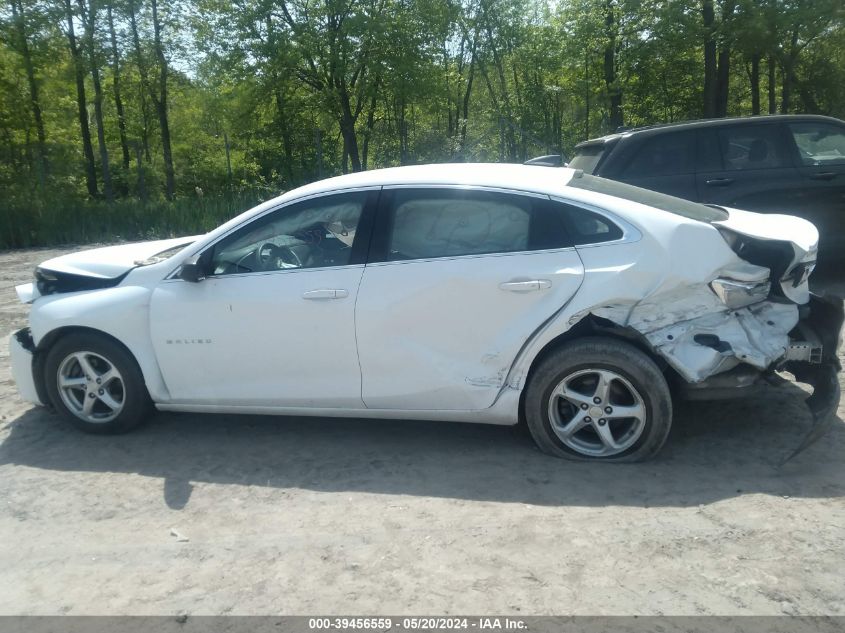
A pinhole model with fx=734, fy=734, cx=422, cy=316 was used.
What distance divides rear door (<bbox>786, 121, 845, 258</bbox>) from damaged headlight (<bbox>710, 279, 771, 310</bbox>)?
3995 mm

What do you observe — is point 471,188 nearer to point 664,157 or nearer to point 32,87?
point 664,157

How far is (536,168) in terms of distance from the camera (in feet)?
16.0

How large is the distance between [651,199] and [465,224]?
116 cm

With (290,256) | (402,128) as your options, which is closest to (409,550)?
(290,256)

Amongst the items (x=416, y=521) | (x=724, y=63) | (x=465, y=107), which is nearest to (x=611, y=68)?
(x=724, y=63)

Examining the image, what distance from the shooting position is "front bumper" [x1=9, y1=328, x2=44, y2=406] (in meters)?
4.85

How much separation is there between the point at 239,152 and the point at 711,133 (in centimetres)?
3558

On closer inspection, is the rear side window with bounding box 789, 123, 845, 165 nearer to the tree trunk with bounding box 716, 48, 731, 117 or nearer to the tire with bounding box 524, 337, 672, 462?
the tire with bounding box 524, 337, 672, 462

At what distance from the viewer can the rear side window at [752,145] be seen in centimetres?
741

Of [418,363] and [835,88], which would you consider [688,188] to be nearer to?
[418,363]

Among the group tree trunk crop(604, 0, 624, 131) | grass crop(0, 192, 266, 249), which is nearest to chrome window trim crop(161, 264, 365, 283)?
grass crop(0, 192, 266, 249)

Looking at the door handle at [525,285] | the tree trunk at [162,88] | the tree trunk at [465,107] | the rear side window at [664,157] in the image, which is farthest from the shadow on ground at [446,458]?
the tree trunk at [465,107]

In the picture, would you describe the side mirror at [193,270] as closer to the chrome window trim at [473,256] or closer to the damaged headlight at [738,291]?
the chrome window trim at [473,256]

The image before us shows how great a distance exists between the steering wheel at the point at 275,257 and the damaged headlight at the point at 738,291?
2.40 metres
